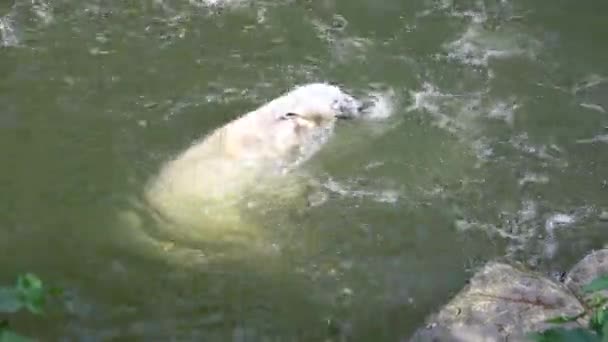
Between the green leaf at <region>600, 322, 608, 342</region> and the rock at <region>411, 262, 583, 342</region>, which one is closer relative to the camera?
the green leaf at <region>600, 322, 608, 342</region>

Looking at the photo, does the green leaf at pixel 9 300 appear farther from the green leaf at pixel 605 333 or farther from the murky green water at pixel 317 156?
the murky green water at pixel 317 156

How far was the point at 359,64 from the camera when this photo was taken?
21.6ft

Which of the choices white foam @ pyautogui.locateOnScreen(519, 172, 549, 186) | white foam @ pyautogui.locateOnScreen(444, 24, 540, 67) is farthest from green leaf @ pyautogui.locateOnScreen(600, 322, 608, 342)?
white foam @ pyautogui.locateOnScreen(444, 24, 540, 67)

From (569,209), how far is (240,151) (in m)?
2.15

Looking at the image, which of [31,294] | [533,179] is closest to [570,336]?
[31,294]

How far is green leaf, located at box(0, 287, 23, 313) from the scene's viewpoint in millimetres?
2123

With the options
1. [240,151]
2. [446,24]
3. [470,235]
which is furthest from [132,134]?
[446,24]

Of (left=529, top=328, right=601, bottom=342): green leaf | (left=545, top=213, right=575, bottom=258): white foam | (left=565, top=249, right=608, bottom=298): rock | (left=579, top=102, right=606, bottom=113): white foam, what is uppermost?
(left=529, top=328, right=601, bottom=342): green leaf

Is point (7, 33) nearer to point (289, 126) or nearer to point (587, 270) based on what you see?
point (289, 126)

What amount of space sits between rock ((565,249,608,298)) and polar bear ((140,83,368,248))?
1.76m

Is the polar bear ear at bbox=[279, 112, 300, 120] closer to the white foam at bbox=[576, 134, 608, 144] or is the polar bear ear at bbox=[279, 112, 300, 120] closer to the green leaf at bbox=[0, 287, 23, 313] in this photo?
the white foam at bbox=[576, 134, 608, 144]

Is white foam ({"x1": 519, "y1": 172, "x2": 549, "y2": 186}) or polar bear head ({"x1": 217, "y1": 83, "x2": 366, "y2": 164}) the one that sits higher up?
polar bear head ({"x1": 217, "y1": 83, "x2": 366, "y2": 164})

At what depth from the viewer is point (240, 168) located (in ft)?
17.6

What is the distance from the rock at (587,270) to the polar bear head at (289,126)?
6.21ft
